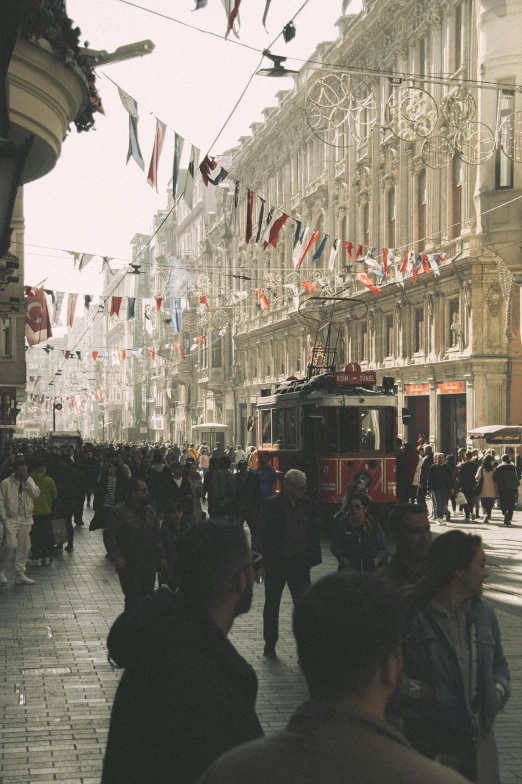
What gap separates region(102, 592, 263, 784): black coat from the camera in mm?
2654

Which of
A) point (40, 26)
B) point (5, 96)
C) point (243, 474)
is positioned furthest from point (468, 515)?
point (5, 96)

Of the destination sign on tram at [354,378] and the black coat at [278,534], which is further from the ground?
the destination sign on tram at [354,378]

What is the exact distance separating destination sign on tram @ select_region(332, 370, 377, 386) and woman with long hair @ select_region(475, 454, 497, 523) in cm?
313

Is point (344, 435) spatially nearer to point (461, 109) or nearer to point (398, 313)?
point (461, 109)

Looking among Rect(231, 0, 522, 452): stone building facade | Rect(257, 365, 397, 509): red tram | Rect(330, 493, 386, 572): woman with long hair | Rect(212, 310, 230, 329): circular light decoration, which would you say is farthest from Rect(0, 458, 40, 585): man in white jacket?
Rect(212, 310, 230, 329): circular light decoration

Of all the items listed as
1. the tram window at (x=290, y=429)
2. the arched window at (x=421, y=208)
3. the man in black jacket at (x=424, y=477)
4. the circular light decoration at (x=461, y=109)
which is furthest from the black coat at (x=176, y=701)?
the arched window at (x=421, y=208)

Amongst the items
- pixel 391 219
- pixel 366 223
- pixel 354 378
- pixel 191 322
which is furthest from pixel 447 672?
pixel 191 322

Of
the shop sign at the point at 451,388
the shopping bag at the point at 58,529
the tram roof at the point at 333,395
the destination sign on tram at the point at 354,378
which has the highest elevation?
the shop sign at the point at 451,388

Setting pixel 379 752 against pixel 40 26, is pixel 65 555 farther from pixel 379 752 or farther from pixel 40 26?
pixel 379 752

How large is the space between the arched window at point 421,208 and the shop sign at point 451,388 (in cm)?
544

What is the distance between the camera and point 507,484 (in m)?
22.2

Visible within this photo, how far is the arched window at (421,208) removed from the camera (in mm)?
37562

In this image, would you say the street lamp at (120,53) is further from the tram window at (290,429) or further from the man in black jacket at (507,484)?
the man in black jacket at (507,484)

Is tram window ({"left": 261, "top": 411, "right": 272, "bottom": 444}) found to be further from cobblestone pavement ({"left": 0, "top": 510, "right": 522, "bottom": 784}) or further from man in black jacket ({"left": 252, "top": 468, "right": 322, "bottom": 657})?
man in black jacket ({"left": 252, "top": 468, "right": 322, "bottom": 657})
